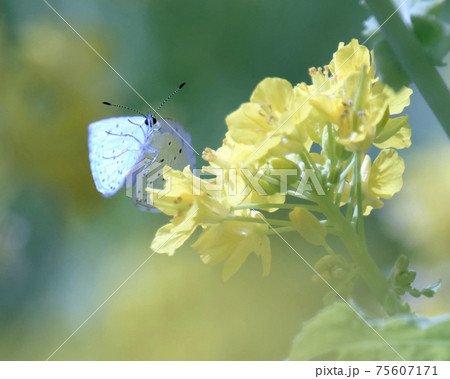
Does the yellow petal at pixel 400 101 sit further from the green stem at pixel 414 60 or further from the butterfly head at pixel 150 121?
the butterfly head at pixel 150 121

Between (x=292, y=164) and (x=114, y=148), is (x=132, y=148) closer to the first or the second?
(x=114, y=148)

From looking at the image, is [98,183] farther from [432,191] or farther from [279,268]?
[432,191]

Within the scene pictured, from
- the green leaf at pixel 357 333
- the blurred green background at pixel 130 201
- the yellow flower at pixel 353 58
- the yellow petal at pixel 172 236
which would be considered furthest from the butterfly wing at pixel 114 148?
the green leaf at pixel 357 333

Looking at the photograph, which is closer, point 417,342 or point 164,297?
point 417,342

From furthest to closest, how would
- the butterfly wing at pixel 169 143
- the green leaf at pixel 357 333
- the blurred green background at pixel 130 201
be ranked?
the blurred green background at pixel 130 201
the butterfly wing at pixel 169 143
the green leaf at pixel 357 333

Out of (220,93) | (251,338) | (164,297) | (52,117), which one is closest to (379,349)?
(251,338)

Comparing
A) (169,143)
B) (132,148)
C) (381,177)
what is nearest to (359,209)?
(381,177)
